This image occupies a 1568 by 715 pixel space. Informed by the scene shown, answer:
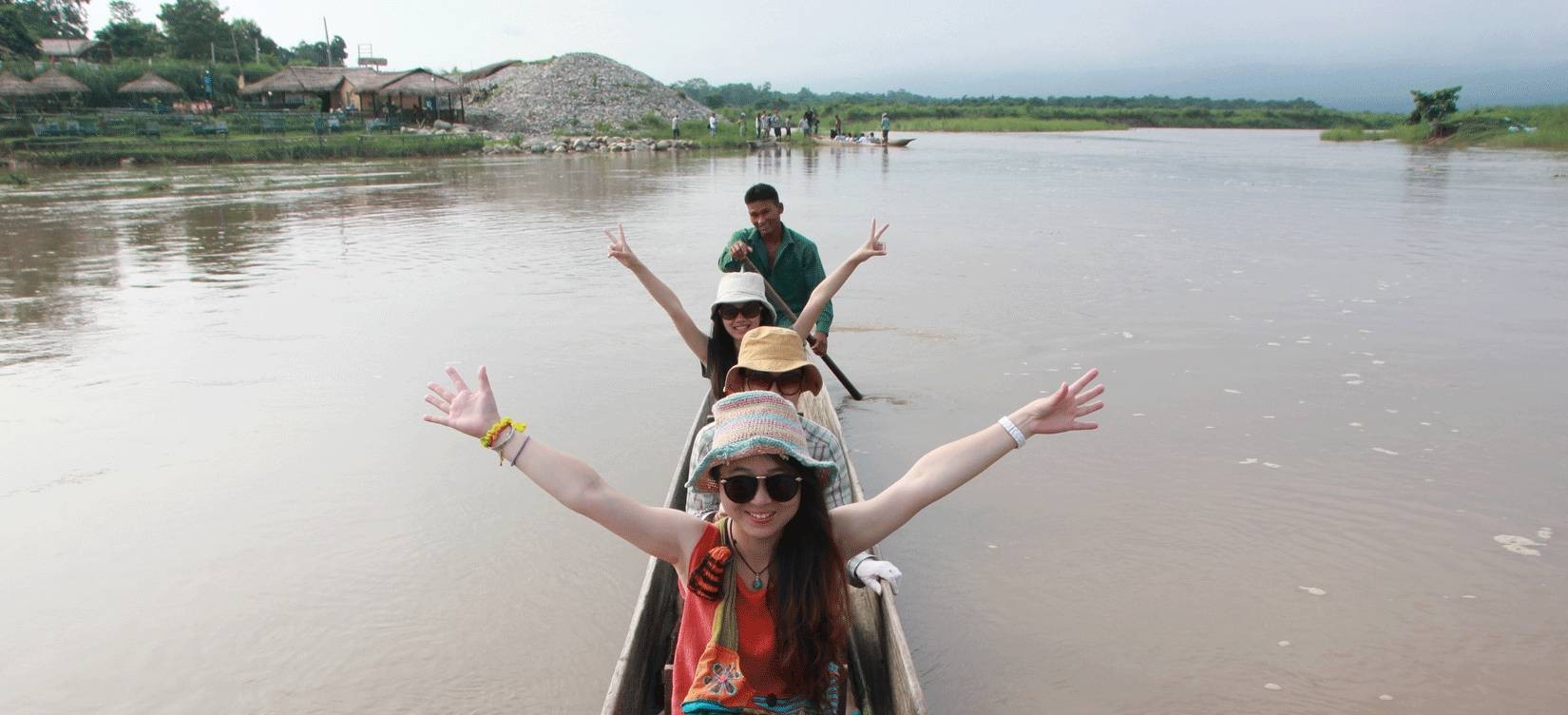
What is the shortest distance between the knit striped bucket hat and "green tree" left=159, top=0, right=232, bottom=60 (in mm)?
58540

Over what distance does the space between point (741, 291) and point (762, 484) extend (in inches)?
73.6

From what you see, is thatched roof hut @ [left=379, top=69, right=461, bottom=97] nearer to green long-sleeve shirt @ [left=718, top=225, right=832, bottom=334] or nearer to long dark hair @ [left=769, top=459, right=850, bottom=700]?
green long-sleeve shirt @ [left=718, top=225, right=832, bottom=334]

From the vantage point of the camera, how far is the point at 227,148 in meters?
26.8

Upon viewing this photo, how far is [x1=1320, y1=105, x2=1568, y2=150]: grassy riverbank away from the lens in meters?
30.1

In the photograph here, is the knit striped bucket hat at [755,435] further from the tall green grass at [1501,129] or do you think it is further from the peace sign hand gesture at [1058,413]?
the tall green grass at [1501,129]

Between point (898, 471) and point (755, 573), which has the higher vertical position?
point (755, 573)

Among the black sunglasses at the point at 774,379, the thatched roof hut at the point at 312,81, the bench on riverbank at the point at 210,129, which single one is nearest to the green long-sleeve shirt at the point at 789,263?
the black sunglasses at the point at 774,379

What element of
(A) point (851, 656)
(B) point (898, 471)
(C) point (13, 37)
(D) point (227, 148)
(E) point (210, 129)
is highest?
(C) point (13, 37)

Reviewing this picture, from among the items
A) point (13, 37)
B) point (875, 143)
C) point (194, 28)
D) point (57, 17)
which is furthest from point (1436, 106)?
point (57, 17)

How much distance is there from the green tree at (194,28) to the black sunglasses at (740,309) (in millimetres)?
56988

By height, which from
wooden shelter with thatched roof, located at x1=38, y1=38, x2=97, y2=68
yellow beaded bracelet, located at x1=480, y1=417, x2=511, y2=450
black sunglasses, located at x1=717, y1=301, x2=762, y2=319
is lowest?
yellow beaded bracelet, located at x1=480, y1=417, x2=511, y2=450

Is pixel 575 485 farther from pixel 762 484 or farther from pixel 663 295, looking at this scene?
pixel 663 295

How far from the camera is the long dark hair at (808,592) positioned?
6.98 ft

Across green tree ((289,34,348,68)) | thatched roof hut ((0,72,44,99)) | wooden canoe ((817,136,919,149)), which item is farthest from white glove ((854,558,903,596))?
green tree ((289,34,348,68))
